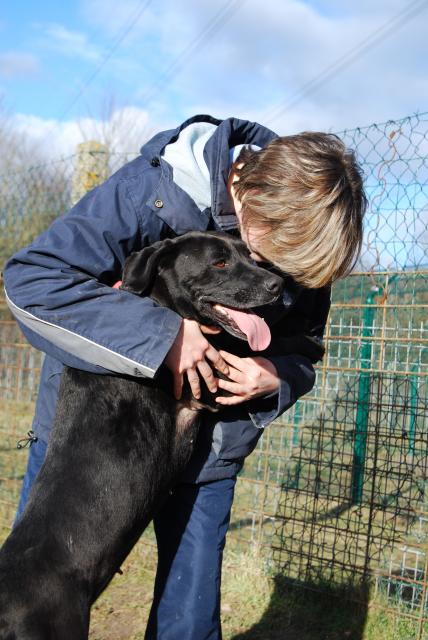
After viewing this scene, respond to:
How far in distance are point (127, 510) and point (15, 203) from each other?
238 inches

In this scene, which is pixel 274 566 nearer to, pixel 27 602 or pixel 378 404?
pixel 378 404

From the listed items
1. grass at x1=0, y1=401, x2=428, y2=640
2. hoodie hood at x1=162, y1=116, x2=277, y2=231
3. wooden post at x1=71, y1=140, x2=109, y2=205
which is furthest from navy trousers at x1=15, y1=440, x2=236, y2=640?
wooden post at x1=71, y1=140, x2=109, y2=205

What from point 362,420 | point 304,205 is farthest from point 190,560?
point 362,420

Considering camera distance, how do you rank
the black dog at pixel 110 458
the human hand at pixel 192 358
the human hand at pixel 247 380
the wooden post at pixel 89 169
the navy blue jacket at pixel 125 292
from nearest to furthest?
1. the black dog at pixel 110 458
2. the navy blue jacket at pixel 125 292
3. the human hand at pixel 192 358
4. the human hand at pixel 247 380
5. the wooden post at pixel 89 169

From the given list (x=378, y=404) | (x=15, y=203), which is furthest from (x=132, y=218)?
(x=15, y=203)

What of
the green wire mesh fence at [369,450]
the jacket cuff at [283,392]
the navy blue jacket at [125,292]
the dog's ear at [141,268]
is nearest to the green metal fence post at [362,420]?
the green wire mesh fence at [369,450]

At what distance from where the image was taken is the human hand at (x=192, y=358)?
6.97 feet

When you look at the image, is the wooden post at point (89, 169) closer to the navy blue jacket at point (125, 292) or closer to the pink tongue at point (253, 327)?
the navy blue jacket at point (125, 292)

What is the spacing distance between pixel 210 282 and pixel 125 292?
411 mm

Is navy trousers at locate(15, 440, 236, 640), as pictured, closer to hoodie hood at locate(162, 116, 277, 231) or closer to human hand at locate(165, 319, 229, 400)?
human hand at locate(165, 319, 229, 400)

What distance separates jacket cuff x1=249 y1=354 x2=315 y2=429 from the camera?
2.34 meters

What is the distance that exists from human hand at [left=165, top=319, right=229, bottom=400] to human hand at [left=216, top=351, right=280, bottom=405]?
74mm

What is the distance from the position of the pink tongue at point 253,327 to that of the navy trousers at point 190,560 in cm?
53

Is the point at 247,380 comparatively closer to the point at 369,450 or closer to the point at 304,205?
the point at 304,205
